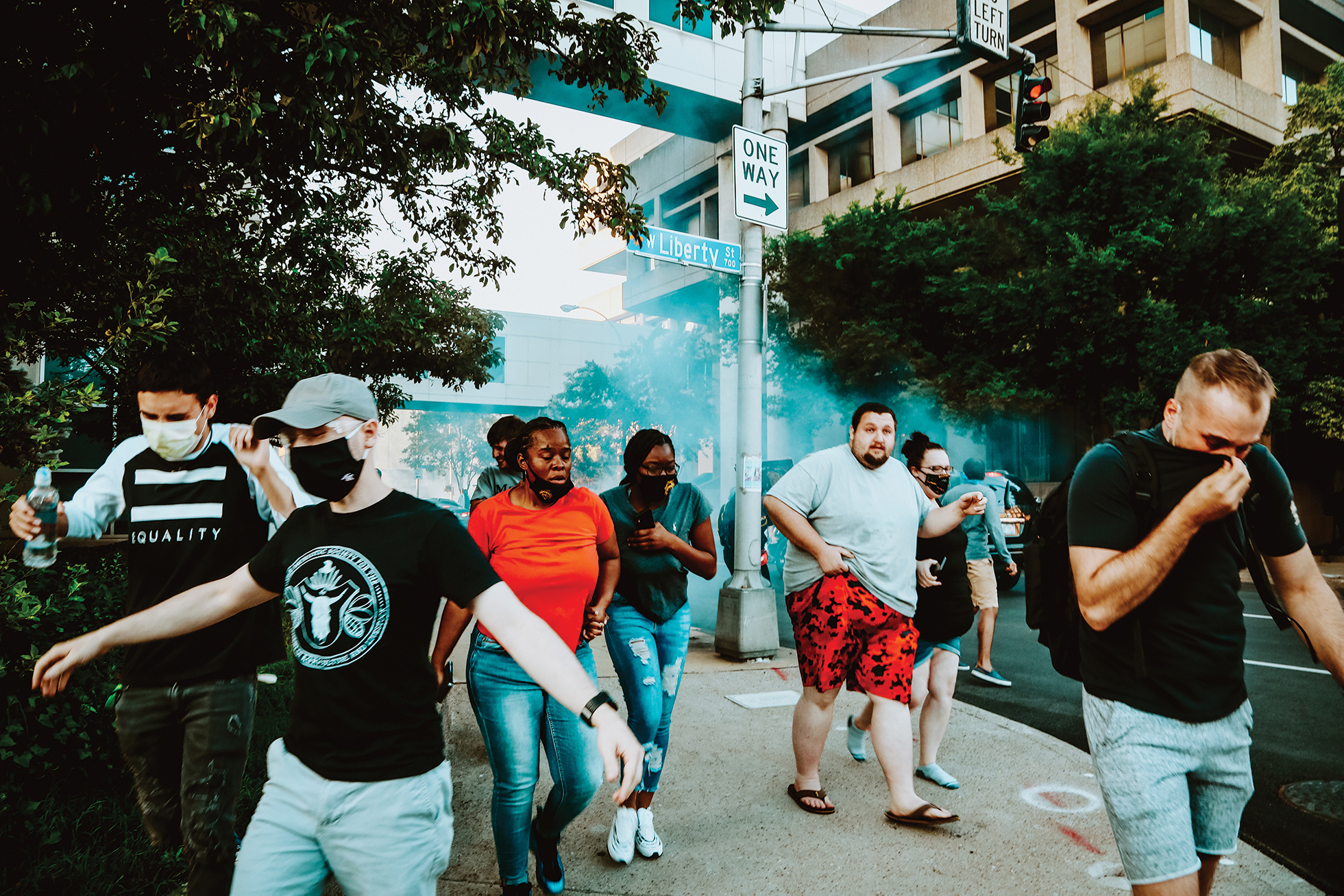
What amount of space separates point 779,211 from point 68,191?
604 centimetres

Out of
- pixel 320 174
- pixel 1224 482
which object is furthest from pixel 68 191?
pixel 1224 482

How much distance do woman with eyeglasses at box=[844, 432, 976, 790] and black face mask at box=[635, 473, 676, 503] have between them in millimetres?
1422

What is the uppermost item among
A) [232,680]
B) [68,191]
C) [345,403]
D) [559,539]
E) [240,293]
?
[240,293]

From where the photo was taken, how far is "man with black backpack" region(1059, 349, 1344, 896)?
2.29 metres

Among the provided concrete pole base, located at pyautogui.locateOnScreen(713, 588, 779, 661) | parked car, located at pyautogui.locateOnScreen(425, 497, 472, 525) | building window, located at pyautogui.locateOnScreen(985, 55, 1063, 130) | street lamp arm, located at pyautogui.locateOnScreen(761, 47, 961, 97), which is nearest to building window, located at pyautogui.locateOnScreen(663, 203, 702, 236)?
building window, located at pyautogui.locateOnScreen(985, 55, 1063, 130)

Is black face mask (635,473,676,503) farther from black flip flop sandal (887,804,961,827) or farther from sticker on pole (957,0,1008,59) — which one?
sticker on pole (957,0,1008,59)

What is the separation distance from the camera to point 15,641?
3574 mm

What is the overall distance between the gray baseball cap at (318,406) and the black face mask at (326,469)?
6cm

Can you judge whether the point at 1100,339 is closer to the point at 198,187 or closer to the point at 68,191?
the point at 198,187

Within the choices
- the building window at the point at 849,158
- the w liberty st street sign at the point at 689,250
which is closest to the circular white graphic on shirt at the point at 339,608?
the w liberty st street sign at the point at 689,250

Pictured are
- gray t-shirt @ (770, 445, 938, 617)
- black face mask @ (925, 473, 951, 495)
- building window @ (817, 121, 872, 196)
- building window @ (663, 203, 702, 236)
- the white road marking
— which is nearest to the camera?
gray t-shirt @ (770, 445, 938, 617)

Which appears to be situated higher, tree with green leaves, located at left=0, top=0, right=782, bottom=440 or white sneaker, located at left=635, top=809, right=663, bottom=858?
tree with green leaves, located at left=0, top=0, right=782, bottom=440

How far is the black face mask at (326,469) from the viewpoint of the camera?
2.18 meters

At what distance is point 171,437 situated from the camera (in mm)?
2891
